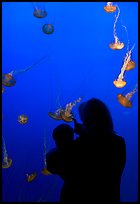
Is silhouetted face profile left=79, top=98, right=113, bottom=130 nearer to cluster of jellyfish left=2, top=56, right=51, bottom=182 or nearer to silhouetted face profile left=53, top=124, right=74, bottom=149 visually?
silhouetted face profile left=53, top=124, right=74, bottom=149

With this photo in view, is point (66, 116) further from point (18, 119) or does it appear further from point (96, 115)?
point (96, 115)

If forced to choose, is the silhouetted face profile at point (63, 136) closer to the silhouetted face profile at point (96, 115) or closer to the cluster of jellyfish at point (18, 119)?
the silhouetted face profile at point (96, 115)

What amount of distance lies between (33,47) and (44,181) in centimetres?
295

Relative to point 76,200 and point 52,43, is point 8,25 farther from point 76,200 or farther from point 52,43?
point 76,200

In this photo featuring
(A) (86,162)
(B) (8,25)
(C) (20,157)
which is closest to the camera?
(A) (86,162)

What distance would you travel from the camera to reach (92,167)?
60.2 inches

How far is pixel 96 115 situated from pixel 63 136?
22cm

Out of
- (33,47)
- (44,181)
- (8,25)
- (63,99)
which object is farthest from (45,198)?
(8,25)

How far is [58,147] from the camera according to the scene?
1.54m

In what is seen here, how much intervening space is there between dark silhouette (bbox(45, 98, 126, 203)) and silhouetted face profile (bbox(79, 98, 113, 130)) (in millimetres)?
50

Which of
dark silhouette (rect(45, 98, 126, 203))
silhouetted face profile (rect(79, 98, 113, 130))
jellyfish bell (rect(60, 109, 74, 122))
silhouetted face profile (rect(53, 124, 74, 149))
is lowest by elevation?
dark silhouette (rect(45, 98, 126, 203))

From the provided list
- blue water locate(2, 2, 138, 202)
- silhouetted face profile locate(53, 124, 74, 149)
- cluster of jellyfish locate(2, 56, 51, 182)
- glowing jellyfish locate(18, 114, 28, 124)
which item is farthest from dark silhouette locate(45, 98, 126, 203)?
blue water locate(2, 2, 138, 202)

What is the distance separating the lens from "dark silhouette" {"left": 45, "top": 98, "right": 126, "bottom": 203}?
153 cm

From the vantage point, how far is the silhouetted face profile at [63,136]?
5.01 feet
